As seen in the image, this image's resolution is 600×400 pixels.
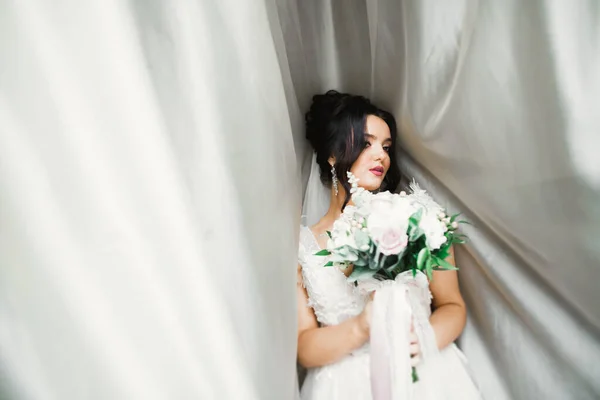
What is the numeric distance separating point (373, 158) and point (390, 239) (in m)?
0.39

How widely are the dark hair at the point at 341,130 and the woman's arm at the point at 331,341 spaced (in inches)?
15.3

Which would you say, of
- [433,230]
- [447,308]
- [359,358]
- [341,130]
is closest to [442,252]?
[433,230]

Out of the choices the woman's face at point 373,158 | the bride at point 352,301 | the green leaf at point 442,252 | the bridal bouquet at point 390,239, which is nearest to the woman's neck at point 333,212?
the bride at point 352,301

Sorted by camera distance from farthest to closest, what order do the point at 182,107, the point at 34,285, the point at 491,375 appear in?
the point at 491,375
the point at 182,107
the point at 34,285

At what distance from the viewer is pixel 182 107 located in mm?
606

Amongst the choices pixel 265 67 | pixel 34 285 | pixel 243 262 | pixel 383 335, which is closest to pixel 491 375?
pixel 383 335

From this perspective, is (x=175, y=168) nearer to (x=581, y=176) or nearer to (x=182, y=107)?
(x=182, y=107)

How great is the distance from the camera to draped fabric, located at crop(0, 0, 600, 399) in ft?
1.63

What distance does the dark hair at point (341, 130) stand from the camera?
3.78 ft

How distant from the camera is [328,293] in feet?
3.45

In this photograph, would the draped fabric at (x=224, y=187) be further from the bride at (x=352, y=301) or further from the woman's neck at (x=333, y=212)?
the woman's neck at (x=333, y=212)

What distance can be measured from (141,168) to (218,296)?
0.69 ft

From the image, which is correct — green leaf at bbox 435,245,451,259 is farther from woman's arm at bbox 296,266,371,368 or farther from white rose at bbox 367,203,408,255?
woman's arm at bbox 296,266,371,368

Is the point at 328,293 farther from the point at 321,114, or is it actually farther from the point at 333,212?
the point at 321,114
